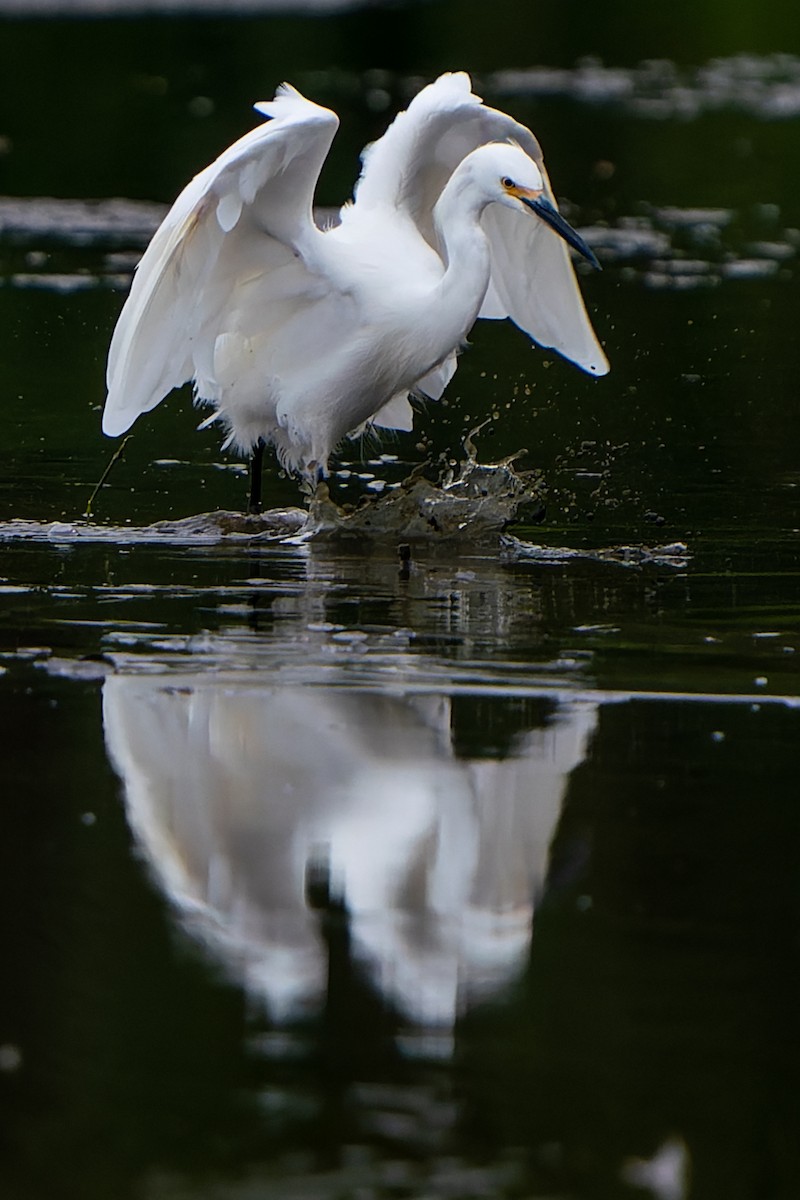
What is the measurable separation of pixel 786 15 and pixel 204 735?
123ft

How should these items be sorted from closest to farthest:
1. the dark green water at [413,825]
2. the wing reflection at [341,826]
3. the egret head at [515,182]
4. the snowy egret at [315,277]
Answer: the dark green water at [413,825] → the wing reflection at [341,826] → the snowy egret at [315,277] → the egret head at [515,182]

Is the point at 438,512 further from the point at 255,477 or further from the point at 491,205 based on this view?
the point at 491,205

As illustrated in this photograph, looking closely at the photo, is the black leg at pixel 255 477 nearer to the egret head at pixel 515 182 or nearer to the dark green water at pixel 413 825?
the dark green water at pixel 413 825

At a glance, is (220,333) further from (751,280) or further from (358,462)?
(751,280)

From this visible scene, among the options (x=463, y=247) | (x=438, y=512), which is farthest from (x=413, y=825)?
(x=438, y=512)

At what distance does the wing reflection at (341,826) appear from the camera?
4609mm

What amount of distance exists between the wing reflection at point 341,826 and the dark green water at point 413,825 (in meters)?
0.01

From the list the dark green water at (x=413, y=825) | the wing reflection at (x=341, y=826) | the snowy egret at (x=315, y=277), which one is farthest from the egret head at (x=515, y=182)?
the wing reflection at (x=341, y=826)

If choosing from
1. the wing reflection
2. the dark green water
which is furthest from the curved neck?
the wing reflection

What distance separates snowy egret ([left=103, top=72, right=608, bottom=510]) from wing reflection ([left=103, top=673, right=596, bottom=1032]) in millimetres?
2256

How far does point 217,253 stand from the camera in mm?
8281

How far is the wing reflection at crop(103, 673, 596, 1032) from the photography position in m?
4.61

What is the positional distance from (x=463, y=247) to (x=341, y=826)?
3816 mm

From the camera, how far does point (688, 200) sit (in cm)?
2006
